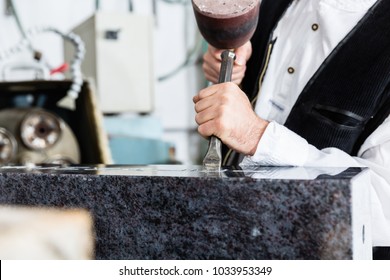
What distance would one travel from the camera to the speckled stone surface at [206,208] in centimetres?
65

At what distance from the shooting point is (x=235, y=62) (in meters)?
1.16

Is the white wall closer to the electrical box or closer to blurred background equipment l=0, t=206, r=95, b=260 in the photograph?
the electrical box

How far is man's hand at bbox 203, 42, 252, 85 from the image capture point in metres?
1.16

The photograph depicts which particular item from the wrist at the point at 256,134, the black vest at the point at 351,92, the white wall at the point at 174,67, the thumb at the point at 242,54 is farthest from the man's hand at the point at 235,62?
the white wall at the point at 174,67

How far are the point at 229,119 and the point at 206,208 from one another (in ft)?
0.70

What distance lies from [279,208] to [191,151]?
3054mm

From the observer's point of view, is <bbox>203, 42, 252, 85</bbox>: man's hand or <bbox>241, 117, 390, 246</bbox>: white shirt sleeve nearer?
<bbox>241, 117, 390, 246</bbox>: white shirt sleeve

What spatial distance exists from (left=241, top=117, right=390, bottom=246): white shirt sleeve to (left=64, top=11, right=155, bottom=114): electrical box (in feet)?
6.81

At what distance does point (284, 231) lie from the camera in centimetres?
67

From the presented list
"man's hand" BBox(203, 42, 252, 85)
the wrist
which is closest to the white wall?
"man's hand" BBox(203, 42, 252, 85)

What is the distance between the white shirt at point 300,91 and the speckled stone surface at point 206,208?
11cm

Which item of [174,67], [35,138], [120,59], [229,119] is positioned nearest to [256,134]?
[229,119]

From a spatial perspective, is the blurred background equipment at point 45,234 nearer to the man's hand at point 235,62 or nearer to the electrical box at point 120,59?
the man's hand at point 235,62

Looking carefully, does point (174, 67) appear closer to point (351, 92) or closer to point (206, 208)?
point (351, 92)
